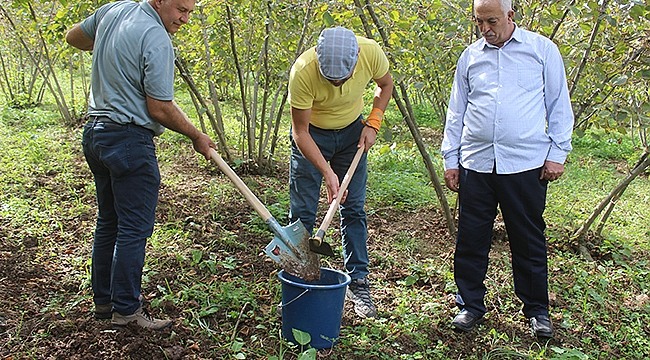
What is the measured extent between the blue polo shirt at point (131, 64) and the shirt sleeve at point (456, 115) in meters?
1.43

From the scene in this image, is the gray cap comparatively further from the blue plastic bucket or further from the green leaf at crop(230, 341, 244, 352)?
the green leaf at crop(230, 341, 244, 352)

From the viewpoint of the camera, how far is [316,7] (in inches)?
186

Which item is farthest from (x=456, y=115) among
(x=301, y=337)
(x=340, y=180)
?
(x=301, y=337)

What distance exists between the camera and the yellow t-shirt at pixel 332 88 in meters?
3.03

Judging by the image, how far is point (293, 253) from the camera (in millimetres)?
3076

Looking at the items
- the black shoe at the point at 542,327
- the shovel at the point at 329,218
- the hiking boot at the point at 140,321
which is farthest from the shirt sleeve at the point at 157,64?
the black shoe at the point at 542,327

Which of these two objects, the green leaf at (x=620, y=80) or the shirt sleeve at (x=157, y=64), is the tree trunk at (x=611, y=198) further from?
the shirt sleeve at (x=157, y=64)

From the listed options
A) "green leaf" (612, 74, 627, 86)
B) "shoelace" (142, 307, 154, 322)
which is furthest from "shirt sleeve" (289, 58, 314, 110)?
"green leaf" (612, 74, 627, 86)

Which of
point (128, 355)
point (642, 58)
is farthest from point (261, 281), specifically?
point (642, 58)

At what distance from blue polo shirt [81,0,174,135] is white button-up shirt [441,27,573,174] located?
4.91ft

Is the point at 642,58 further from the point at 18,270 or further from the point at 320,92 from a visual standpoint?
the point at 18,270

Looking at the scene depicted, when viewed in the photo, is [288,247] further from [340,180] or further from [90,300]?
[90,300]

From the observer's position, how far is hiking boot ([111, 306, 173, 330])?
293 centimetres

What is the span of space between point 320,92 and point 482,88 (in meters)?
0.79
